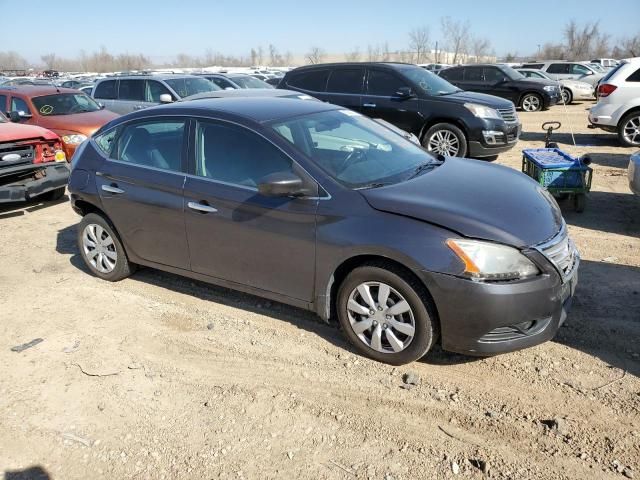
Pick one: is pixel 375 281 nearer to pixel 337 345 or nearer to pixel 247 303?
pixel 337 345

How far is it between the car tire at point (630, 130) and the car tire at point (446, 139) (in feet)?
13.3

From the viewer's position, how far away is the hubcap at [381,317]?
3467 millimetres

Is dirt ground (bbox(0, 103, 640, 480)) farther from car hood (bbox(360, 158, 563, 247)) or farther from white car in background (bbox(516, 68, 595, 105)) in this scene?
white car in background (bbox(516, 68, 595, 105))

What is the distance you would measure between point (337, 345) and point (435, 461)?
1.29 metres

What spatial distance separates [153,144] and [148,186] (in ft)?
1.29

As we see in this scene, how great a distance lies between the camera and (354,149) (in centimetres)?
428

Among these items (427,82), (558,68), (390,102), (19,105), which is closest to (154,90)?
(19,105)

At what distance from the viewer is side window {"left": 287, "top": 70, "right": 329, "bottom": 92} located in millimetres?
10523

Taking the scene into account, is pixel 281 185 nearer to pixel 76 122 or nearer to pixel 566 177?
pixel 566 177

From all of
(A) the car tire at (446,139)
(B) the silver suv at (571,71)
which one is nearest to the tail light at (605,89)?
(A) the car tire at (446,139)

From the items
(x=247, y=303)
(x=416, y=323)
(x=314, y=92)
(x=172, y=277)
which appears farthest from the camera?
(x=314, y=92)

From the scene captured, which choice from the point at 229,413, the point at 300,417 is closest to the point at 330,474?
the point at 300,417

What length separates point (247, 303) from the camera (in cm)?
468

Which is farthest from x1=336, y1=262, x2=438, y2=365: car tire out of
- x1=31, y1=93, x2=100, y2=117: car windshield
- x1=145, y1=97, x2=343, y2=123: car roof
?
x1=31, y1=93, x2=100, y2=117: car windshield
